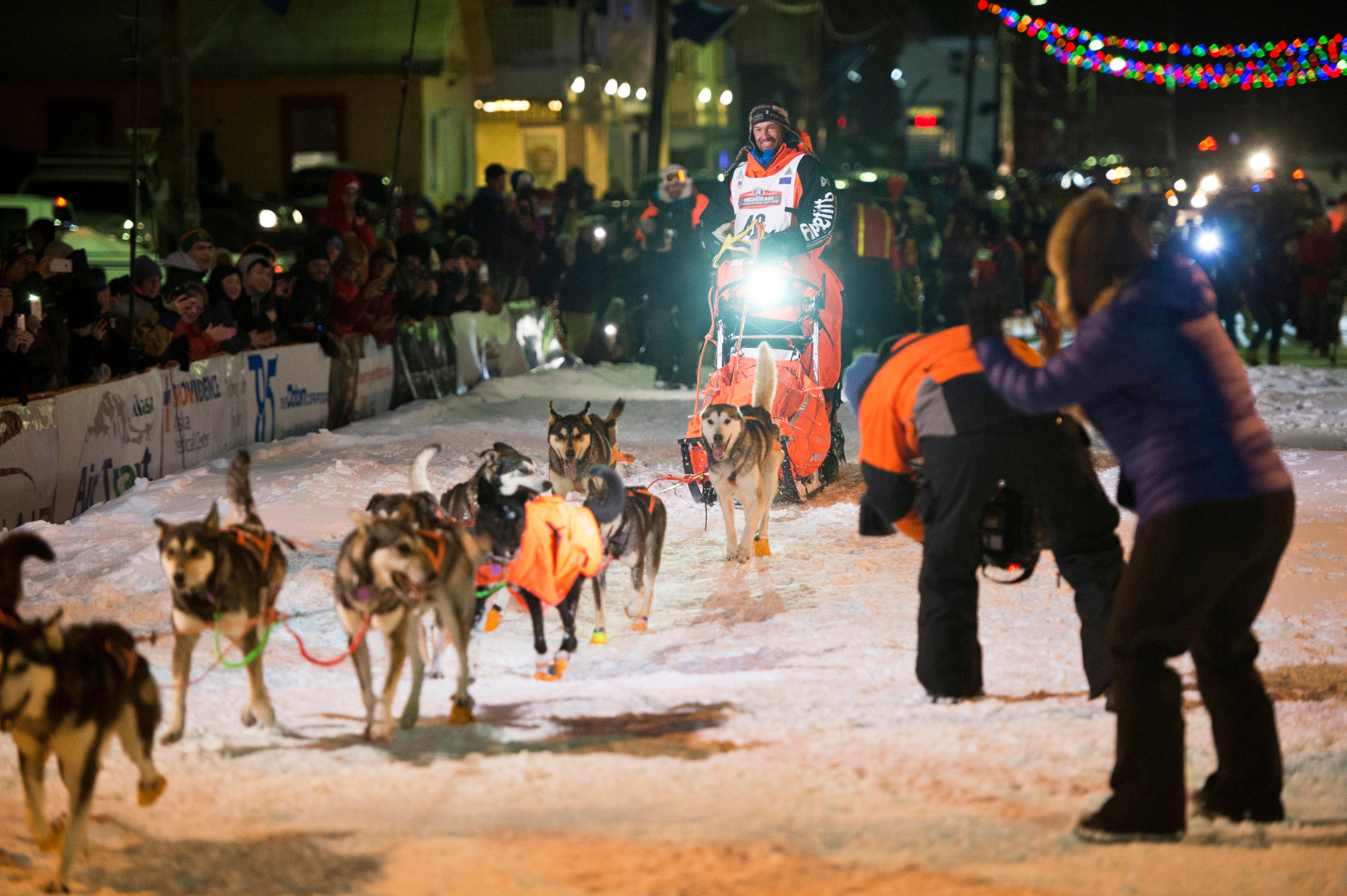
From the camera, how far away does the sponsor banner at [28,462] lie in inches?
279

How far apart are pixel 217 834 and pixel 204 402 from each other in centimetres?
620

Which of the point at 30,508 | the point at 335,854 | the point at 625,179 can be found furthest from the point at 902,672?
the point at 625,179

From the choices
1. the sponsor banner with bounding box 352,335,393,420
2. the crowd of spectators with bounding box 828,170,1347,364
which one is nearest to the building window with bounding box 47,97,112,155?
the crowd of spectators with bounding box 828,170,1347,364

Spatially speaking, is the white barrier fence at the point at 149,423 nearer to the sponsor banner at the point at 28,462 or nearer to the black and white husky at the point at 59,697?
the sponsor banner at the point at 28,462

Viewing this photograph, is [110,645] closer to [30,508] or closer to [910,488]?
[910,488]

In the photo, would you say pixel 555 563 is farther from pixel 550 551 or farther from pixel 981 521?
pixel 981 521

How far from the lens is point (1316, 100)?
49.5 m

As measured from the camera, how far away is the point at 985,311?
394 cm

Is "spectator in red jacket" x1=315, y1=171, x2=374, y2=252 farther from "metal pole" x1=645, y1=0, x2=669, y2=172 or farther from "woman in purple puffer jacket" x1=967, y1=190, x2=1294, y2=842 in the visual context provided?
"metal pole" x1=645, y1=0, x2=669, y2=172

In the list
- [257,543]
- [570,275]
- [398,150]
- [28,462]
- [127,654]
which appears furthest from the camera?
[570,275]

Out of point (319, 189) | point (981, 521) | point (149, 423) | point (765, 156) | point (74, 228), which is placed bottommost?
point (149, 423)

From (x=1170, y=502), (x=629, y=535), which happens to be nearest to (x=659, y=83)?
(x=629, y=535)

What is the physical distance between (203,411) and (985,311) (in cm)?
668

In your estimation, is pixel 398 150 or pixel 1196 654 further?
pixel 398 150
